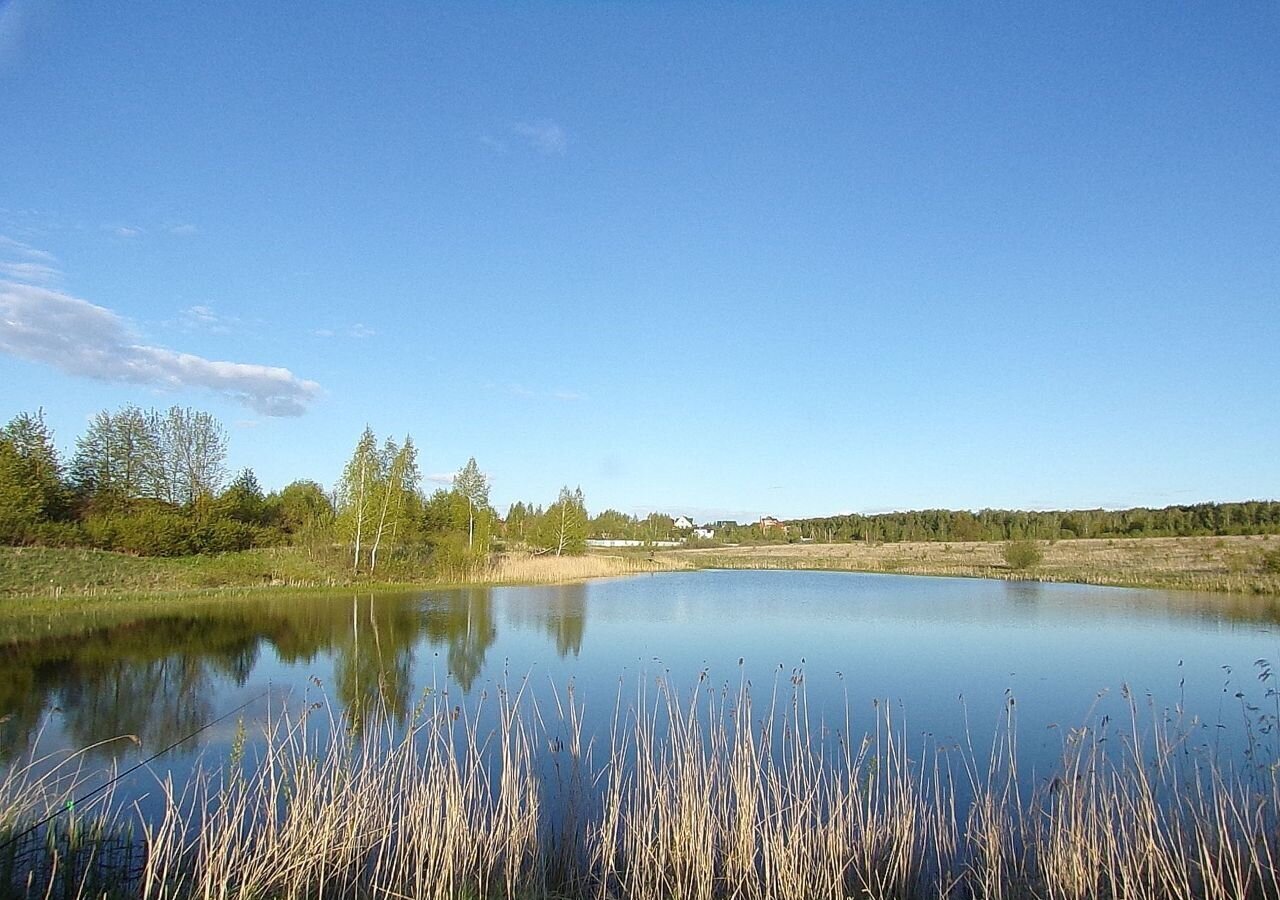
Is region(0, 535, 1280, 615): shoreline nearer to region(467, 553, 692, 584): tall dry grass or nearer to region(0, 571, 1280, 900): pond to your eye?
region(467, 553, 692, 584): tall dry grass

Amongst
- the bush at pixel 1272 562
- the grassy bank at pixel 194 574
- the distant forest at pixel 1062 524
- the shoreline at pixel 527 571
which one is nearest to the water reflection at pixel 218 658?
the shoreline at pixel 527 571

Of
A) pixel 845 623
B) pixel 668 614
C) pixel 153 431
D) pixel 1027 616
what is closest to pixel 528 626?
pixel 668 614

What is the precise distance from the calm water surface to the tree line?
7.60 metres

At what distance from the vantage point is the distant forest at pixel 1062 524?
59.8 meters

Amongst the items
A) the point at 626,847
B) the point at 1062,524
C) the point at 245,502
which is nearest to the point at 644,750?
the point at 626,847

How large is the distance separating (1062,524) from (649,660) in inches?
2942

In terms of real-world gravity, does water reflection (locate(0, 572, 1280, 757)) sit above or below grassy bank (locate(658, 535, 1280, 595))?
below

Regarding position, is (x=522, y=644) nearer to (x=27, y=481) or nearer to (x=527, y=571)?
(x=527, y=571)

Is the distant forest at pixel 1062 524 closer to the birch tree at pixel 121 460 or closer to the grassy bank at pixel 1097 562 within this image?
the grassy bank at pixel 1097 562

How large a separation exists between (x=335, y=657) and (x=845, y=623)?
40.1 ft

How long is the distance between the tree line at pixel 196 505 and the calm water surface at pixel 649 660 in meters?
7.60

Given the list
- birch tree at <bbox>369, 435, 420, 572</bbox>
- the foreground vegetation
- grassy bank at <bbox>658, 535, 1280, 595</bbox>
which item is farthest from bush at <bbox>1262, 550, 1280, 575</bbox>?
birch tree at <bbox>369, 435, 420, 572</bbox>

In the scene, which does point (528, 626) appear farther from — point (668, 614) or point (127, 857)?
point (127, 857)

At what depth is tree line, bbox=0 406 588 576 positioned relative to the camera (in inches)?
1228
